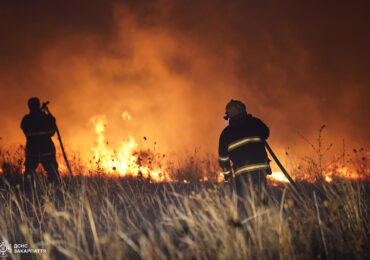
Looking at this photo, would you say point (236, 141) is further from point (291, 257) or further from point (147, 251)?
point (147, 251)

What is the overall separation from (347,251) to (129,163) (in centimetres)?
517

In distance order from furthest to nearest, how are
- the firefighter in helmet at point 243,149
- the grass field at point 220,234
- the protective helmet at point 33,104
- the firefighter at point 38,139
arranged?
the protective helmet at point 33,104 < the firefighter at point 38,139 < the firefighter in helmet at point 243,149 < the grass field at point 220,234

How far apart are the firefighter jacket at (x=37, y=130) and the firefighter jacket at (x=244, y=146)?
452 centimetres

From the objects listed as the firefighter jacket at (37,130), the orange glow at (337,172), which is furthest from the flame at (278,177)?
the firefighter jacket at (37,130)

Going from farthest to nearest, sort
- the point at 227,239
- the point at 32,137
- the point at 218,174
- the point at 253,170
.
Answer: the point at 218,174 < the point at 32,137 < the point at 253,170 < the point at 227,239

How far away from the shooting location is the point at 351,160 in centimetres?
513

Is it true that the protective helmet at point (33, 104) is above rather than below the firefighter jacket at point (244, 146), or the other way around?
above

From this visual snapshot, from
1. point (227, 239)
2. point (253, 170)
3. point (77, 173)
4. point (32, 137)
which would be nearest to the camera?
point (227, 239)

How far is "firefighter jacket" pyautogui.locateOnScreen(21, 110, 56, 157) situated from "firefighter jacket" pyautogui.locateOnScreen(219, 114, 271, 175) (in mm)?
4515

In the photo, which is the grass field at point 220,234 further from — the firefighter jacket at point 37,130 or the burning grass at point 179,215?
the firefighter jacket at point 37,130

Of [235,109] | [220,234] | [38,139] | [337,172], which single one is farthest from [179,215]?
[38,139]

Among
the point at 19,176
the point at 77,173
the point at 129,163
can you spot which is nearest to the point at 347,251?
the point at 129,163

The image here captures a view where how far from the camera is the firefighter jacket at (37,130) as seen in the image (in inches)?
251

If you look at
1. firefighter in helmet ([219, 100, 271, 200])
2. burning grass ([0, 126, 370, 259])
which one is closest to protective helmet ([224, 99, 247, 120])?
firefighter in helmet ([219, 100, 271, 200])
